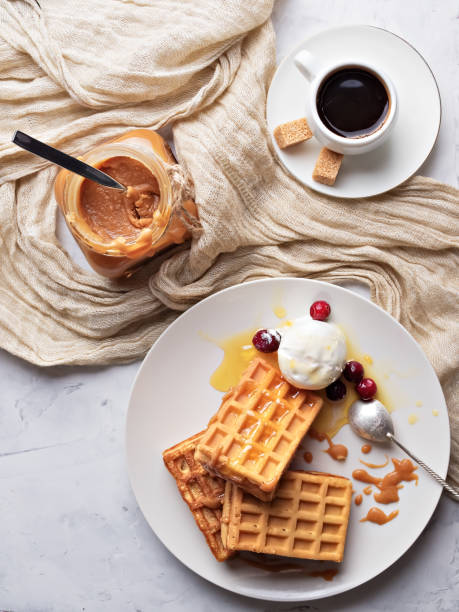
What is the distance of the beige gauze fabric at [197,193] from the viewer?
6.48 feet

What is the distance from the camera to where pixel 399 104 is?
197cm

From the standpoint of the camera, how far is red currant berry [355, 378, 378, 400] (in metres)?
1.92

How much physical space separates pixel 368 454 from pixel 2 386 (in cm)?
132

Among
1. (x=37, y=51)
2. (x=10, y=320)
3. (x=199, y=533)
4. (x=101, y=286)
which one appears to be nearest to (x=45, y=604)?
(x=199, y=533)

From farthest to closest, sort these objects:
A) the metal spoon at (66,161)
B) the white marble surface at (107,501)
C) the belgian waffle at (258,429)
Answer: the white marble surface at (107,501)
the belgian waffle at (258,429)
the metal spoon at (66,161)

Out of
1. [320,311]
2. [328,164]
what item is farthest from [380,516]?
[328,164]

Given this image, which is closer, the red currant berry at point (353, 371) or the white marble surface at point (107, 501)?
the red currant berry at point (353, 371)

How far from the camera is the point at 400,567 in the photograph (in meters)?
2.08

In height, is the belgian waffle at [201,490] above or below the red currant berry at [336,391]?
below

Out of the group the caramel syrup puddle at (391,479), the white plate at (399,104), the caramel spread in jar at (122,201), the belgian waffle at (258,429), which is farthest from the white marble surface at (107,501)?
the belgian waffle at (258,429)

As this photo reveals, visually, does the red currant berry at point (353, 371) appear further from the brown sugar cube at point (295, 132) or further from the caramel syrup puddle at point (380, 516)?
the brown sugar cube at point (295, 132)

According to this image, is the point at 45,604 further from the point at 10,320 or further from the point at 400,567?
the point at 400,567

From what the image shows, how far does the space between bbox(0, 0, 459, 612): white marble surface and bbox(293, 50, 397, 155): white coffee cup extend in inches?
12.0

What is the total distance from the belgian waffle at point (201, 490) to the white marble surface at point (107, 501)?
276 millimetres
